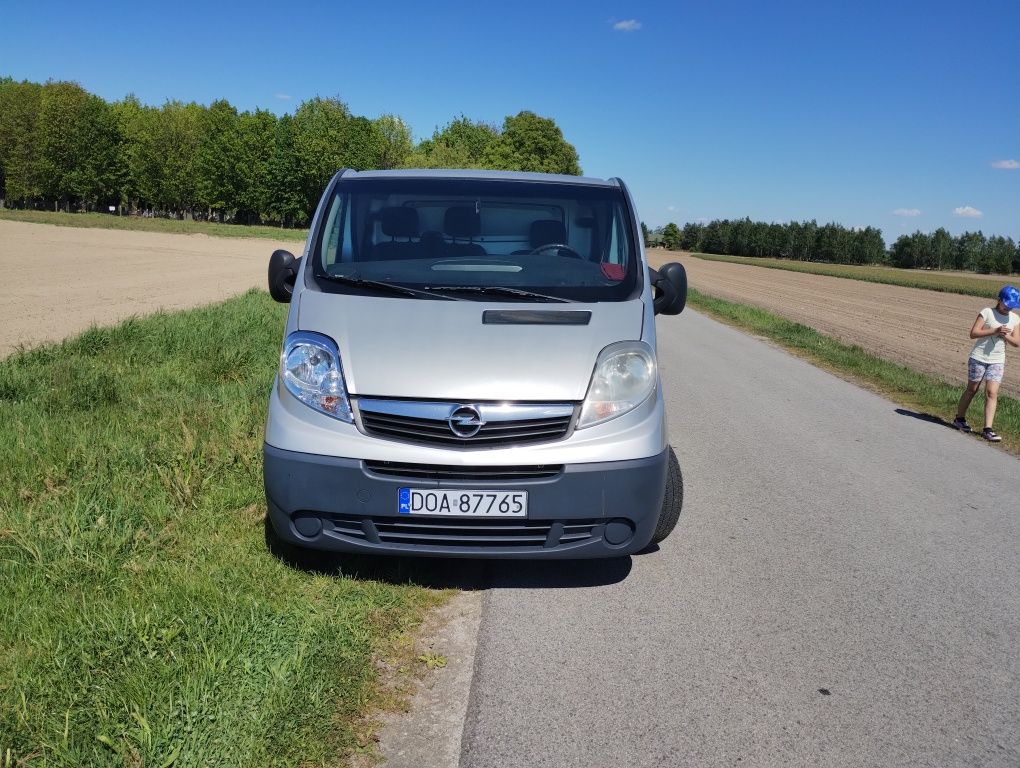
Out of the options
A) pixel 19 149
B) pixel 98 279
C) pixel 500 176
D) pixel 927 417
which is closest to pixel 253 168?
pixel 19 149

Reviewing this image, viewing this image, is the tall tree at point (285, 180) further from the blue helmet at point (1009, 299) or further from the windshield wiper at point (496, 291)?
the windshield wiper at point (496, 291)

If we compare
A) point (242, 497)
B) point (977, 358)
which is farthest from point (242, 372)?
point (977, 358)

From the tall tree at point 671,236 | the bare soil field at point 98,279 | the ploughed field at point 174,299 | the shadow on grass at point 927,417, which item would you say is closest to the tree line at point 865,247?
the tall tree at point 671,236

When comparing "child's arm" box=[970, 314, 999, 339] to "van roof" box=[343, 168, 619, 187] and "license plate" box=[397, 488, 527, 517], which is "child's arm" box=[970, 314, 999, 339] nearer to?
"van roof" box=[343, 168, 619, 187]

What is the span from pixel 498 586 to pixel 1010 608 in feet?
8.10

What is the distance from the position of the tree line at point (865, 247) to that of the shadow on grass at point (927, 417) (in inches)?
4295

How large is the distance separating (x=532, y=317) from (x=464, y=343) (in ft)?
1.27

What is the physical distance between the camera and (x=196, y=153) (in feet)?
291

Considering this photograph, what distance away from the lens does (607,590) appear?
4.23 m

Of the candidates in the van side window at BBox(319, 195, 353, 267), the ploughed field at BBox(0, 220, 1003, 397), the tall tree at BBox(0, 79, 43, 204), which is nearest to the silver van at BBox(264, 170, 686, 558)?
the van side window at BBox(319, 195, 353, 267)

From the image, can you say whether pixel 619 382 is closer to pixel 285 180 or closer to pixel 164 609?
pixel 164 609

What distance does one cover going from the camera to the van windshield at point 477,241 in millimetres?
4406

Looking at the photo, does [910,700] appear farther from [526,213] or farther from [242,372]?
[242,372]

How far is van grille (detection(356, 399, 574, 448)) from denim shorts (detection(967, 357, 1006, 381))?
6.55 meters
